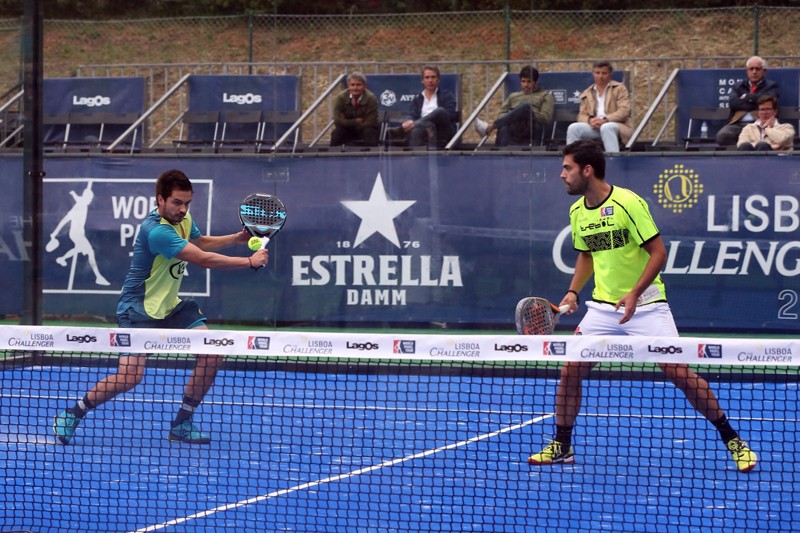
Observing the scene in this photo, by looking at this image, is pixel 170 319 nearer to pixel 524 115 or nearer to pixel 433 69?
pixel 524 115

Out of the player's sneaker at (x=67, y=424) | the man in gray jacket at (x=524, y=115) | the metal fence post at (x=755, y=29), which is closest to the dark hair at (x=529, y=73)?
the man in gray jacket at (x=524, y=115)

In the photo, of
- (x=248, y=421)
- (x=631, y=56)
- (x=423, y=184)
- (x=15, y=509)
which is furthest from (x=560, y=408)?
(x=631, y=56)

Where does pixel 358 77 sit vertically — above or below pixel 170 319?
above

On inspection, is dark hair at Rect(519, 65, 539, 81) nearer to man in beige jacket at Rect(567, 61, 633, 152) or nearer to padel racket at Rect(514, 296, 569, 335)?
man in beige jacket at Rect(567, 61, 633, 152)

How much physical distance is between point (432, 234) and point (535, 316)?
16.0 ft

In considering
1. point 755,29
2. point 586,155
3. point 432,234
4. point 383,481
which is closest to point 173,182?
point 383,481

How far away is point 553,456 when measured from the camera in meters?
6.35

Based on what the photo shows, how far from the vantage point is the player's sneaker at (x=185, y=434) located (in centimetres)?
700

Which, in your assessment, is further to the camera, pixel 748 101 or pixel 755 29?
pixel 755 29

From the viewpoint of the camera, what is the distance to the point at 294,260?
38.7ft

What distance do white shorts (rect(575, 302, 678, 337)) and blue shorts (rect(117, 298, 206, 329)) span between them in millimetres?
2334

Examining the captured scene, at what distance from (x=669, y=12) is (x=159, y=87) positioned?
529cm

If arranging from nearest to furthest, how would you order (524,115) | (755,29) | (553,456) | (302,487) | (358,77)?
1. (302,487)
2. (553,456)
3. (524,115)
4. (358,77)
5. (755,29)

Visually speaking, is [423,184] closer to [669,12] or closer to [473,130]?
[473,130]
